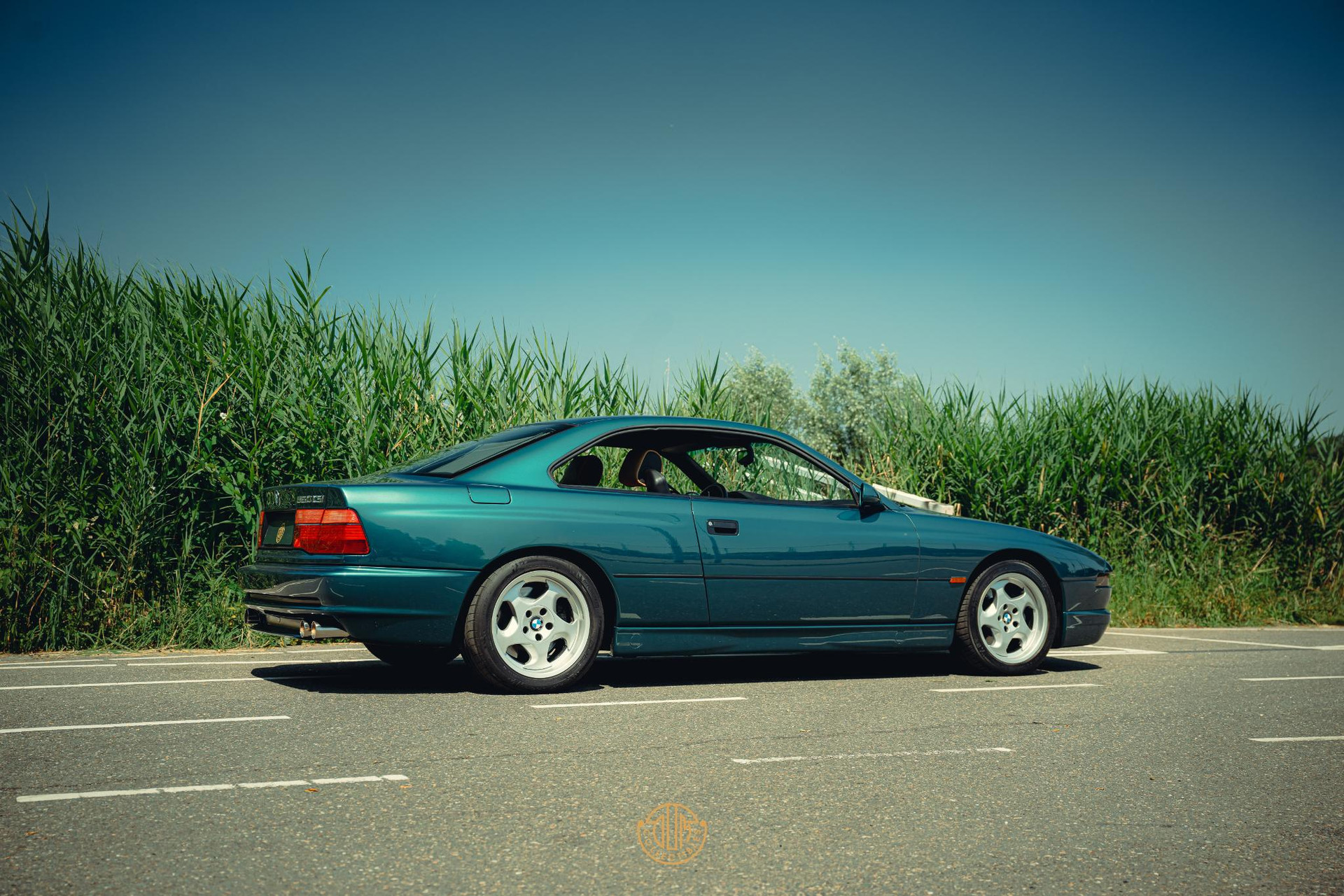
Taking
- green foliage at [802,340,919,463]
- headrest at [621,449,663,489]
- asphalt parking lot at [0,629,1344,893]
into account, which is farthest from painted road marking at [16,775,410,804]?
green foliage at [802,340,919,463]

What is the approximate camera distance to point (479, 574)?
612 centimetres

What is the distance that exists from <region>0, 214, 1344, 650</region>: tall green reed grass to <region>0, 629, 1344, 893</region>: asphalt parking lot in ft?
4.13

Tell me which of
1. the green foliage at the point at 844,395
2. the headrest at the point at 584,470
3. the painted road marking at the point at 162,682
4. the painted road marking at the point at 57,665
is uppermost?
the green foliage at the point at 844,395

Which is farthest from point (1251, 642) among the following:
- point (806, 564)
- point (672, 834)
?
point (672, 834)

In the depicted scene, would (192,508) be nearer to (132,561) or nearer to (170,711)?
(132,561)

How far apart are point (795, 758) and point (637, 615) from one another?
72.4 inches

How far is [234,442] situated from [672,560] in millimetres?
4266

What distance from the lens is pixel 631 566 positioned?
252 inches

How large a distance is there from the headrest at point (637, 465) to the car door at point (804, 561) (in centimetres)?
45

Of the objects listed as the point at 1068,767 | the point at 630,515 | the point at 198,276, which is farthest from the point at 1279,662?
the point at 198,276

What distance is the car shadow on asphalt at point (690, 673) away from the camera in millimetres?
6594

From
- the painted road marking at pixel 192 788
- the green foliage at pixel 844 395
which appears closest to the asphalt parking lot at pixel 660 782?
the painted road marking at pixel 192 788

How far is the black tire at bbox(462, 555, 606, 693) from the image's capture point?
6.09 metres

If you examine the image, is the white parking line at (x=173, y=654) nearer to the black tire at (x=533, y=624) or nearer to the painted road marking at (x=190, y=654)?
the painted road marking at (x=190, y=654)
